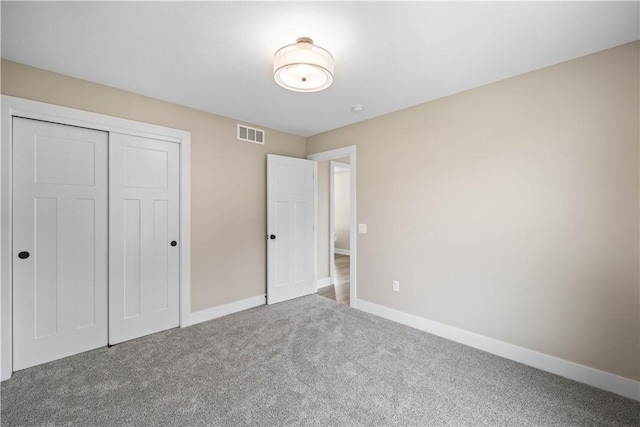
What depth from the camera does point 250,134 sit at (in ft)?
12.3

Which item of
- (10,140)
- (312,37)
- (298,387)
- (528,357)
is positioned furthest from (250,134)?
(528,357)

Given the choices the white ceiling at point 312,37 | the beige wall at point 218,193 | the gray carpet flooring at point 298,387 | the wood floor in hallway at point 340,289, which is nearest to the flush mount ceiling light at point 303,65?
the white ceiling at point 312,37

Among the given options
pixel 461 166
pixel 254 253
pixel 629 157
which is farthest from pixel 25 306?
pixel 629 157

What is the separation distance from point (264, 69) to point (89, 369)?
284 cm

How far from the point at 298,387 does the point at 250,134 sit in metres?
2.97

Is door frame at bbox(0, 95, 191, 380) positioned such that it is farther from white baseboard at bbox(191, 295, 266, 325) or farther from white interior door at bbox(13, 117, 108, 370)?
white baseboard at bbox(191, 295, 266, 325)

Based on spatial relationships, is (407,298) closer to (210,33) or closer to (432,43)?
(432,43)

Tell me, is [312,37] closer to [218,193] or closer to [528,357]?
[218,193]

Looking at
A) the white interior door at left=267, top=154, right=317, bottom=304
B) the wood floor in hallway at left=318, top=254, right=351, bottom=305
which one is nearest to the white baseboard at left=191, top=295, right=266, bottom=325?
the white interior door at left=267, top=154, right=317, bottom=304

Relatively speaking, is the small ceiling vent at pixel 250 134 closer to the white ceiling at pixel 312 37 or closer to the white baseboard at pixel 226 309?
the white ceiling at pixel 312 37

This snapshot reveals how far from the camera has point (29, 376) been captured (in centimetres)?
219

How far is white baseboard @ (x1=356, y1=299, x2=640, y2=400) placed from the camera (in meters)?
2.01

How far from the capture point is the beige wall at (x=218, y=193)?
2.85m

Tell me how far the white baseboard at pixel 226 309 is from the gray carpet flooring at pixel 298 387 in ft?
1.14
